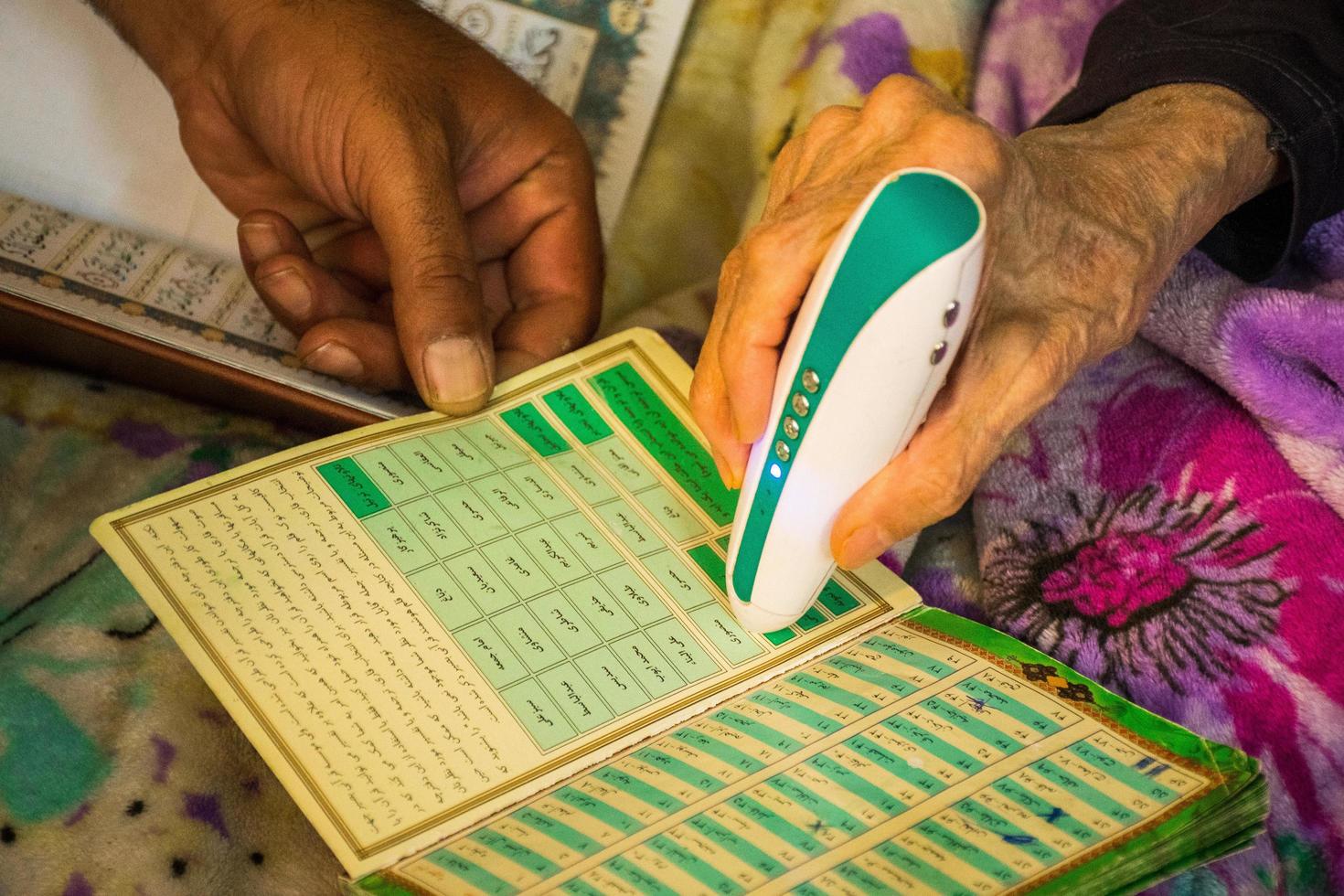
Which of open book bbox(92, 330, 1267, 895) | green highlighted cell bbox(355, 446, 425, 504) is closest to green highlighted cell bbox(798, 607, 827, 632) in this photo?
open book bbox(92, 330, 1267, 895)

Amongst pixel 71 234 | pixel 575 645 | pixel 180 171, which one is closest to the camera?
pixel 575 645

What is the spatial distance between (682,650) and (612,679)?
4cm

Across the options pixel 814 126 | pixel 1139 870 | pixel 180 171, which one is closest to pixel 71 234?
pixel 180 171

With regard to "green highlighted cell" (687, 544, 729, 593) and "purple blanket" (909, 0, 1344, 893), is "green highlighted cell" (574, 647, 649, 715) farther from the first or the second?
"purple blanket" (909, 0, 1344, 893)

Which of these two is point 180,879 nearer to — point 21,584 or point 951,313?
point 21,584

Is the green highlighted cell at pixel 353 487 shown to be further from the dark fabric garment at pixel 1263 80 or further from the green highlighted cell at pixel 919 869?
the dark fabric garment at pixel 1263 80

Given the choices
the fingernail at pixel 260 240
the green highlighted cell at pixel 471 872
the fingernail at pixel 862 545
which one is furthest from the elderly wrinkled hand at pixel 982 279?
the fingernail at pixel 260 240

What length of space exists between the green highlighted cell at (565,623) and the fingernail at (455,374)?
0.47 feet

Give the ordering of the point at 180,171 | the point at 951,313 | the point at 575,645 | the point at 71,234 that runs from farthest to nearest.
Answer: the point at 180,171, the point at 71,234, the point at 575,645, the point at 951,313

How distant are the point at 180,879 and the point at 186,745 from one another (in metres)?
0.06

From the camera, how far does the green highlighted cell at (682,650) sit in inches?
20.6

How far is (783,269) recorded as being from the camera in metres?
0.46

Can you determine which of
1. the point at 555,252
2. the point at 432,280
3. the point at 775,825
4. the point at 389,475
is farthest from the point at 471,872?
the point at 555,252

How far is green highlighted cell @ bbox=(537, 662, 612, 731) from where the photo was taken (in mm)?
498
